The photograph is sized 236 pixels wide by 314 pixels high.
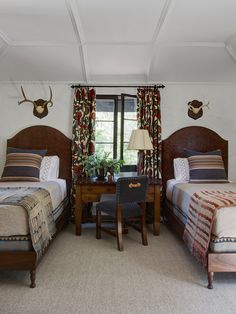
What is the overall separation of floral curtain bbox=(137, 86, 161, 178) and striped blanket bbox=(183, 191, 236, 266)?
57.2 inches

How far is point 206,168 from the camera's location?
166 inches

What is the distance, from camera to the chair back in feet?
10.6

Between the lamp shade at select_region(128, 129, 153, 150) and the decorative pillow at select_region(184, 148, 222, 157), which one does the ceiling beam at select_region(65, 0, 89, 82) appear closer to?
the lamp shade at select_region(128, 129, 153, 150)

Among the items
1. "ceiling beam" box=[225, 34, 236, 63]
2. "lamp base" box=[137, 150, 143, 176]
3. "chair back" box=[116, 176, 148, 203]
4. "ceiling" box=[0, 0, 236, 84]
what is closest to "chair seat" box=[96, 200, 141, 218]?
"chair back" box=[116, 176, 148, 203]

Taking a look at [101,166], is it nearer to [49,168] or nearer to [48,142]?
[49,168]

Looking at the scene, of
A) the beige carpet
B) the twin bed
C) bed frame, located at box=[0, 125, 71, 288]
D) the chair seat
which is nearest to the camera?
the beige carpet

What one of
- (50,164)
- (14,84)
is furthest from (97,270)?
(14,84)

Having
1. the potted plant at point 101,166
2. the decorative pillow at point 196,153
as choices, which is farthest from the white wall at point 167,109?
the potted plant at point 101,166

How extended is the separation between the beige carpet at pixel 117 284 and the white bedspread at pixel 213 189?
1.57ft

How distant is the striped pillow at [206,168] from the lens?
4.15 meters

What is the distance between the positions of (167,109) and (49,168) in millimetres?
2081

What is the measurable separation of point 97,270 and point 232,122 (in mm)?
3289

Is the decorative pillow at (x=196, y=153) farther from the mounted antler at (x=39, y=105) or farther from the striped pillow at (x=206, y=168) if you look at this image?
the mounted antler at (x=39, y=105)

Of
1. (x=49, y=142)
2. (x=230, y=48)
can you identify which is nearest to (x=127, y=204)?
(x=49, y=142)
